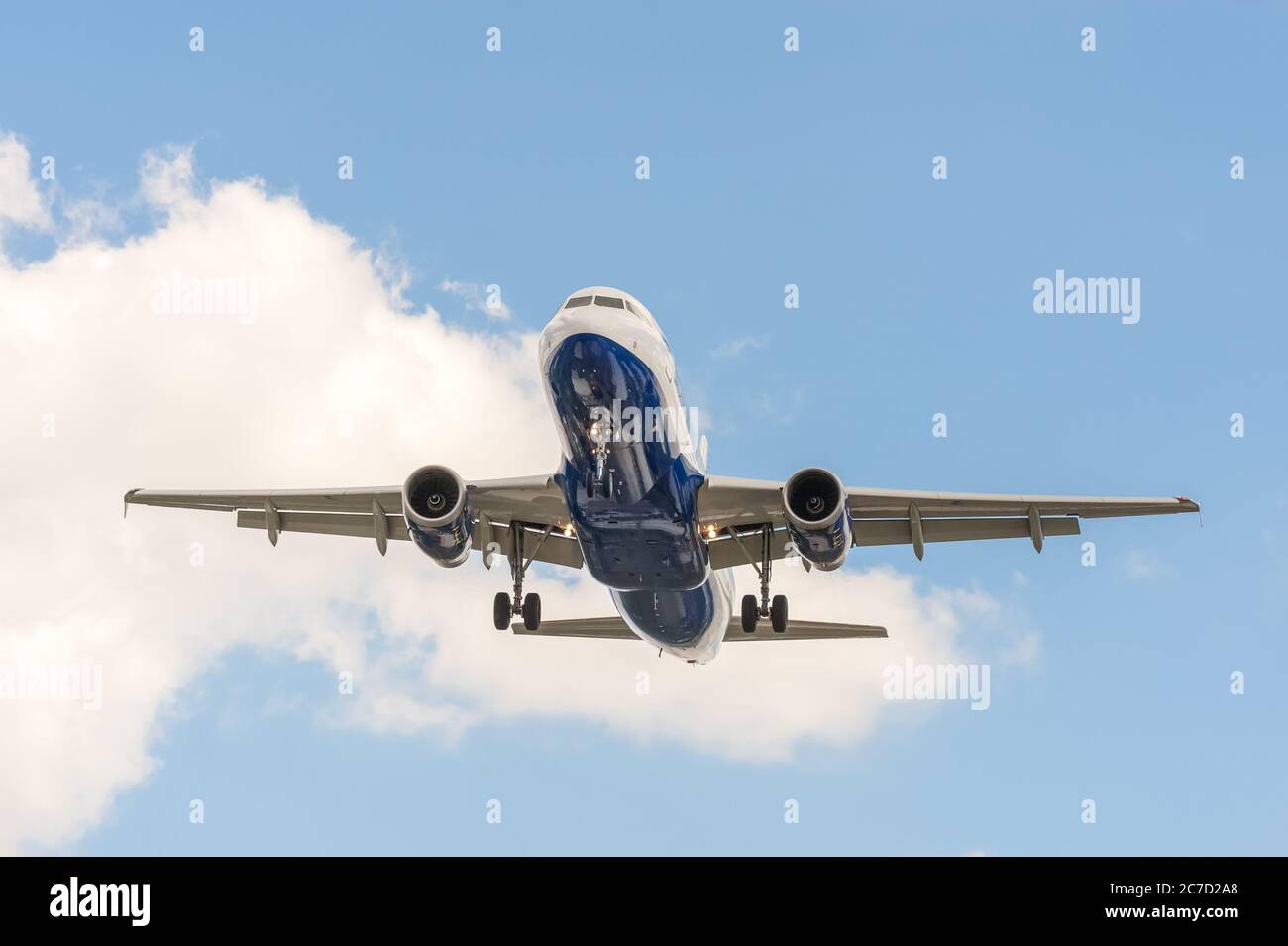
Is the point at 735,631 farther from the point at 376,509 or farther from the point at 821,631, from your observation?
the point at 376,509

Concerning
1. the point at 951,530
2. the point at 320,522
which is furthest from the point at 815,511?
the point at 320,522

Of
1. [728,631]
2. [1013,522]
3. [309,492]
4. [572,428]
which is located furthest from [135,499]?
[1013,522]

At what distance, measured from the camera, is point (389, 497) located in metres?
30.5

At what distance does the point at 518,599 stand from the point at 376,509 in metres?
3.57

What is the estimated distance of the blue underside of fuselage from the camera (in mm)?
25062

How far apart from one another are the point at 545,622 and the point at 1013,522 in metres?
11.2

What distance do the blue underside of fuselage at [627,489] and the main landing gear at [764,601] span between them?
1.05 metres

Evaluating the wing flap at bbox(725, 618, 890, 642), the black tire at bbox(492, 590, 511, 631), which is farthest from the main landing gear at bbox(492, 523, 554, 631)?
the wing flap at bbox(725, 618, 890, 642)

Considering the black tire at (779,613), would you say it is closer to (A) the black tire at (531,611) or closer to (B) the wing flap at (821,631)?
(B) the wing flap at (821,631)

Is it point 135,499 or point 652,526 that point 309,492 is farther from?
point 652,526

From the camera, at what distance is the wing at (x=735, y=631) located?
3341 cm

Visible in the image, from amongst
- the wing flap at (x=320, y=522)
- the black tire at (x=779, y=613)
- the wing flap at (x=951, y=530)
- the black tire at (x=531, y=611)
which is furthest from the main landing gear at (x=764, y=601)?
the wing flap at (x=320, y=522)
